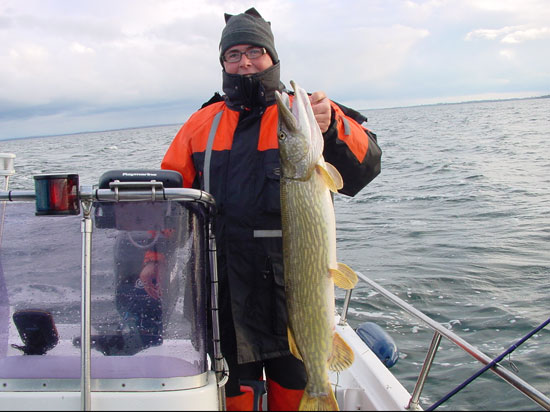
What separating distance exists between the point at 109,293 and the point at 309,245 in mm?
922

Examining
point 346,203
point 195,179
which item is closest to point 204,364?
point 195,179

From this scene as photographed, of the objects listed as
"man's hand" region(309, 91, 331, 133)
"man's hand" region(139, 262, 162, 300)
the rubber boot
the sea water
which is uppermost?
"man's hand" region(309, 91, 331, 133)

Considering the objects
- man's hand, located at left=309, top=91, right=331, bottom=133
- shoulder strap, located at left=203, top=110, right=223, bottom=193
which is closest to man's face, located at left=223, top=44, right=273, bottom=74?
shoulder strap, located at left=203, top=110, right=223, bottom=193

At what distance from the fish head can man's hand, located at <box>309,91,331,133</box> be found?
18 centimetres

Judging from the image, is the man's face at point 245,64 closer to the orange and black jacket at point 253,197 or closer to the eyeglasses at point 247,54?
the eyeglasses at point 247,54

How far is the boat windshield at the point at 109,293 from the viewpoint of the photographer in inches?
75.7

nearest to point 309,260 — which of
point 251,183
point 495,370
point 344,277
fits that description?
point 344,277

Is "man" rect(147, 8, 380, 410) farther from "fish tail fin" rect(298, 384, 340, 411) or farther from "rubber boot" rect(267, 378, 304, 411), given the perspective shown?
"fish tail fin" rect(298, 384, 340, 411)

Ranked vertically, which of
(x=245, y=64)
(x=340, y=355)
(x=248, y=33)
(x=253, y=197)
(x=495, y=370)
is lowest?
(x=495, y=370)

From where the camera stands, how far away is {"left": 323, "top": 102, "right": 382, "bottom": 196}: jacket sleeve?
252 centimetres

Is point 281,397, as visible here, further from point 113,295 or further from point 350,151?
point 350,151

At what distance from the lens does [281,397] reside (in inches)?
103

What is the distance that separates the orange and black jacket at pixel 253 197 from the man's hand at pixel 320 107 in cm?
8

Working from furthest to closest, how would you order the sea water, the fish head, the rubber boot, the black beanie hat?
the sea water
the black beanie hat
the rubber boot
the fish head
